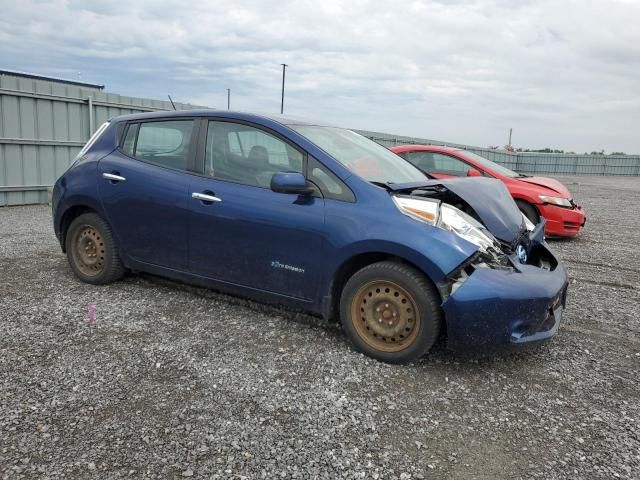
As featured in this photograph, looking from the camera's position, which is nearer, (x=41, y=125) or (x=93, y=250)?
(x=93, y=250)

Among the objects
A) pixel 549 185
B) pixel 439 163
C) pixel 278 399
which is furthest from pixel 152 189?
pixel 549 185

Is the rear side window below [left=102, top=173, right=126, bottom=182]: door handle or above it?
above

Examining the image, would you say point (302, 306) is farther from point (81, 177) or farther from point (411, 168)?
point (81, 177)

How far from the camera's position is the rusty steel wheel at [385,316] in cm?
312

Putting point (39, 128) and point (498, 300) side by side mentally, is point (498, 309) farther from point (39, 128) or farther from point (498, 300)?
point (39, 128)

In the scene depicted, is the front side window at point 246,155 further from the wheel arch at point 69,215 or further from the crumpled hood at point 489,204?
the wheel arch at point 69,215

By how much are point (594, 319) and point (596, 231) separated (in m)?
5.72

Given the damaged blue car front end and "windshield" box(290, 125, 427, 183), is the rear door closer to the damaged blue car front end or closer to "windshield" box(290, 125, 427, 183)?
"windshield" box(290, 125, 427, 183)

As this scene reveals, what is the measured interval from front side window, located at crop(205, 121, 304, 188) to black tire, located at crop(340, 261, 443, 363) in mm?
939

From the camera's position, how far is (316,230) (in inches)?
132

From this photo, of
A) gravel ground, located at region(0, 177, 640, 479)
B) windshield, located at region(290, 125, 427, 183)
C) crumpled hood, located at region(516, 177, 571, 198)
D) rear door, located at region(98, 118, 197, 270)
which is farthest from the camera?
crumpled hood, located at region(516, 177, 571, 198)

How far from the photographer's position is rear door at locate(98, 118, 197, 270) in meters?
3.98

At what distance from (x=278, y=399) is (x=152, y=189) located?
2153 millimetres

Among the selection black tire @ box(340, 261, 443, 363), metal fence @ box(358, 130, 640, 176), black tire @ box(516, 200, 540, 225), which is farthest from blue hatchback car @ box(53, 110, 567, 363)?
metal fence @ box(358, 130, 640, 176)
